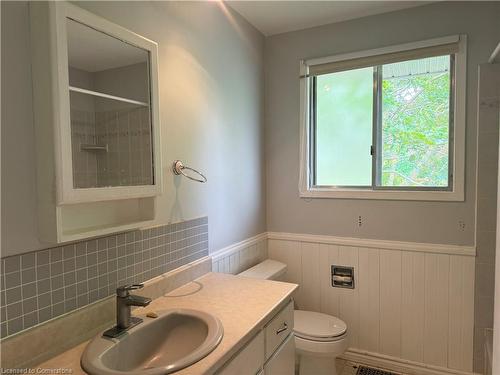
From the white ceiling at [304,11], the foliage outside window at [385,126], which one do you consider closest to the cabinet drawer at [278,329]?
the foliage outside window at [385,126]

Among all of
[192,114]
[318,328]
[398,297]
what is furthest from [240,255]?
[398,297]

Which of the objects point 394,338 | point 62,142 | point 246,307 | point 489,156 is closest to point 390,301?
point 394,338

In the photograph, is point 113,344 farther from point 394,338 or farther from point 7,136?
point 394,338

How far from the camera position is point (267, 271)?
241 centimetres

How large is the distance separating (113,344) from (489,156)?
2251 mm

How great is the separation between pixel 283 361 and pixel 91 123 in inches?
52.9

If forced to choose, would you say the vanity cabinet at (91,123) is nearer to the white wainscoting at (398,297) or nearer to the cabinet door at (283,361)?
the cabinet door at (283,361)

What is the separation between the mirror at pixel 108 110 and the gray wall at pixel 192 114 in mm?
141

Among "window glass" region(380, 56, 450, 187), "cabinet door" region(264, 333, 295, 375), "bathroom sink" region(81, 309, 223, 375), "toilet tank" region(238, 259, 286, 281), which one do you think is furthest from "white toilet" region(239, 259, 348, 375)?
"window glass" region(380, 56, 450, 187)

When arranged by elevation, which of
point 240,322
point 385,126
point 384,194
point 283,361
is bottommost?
point 283,361

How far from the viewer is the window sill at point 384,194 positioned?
221 centimetres

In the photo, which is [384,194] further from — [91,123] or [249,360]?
[91,123]

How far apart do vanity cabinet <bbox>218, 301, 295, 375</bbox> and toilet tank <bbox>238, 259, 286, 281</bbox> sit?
62 centimetres

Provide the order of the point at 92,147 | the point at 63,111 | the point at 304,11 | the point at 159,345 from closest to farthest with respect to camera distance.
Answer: the point at 63,111 < the point at 92,147 < the point at 159,345 < the point at 304,11
